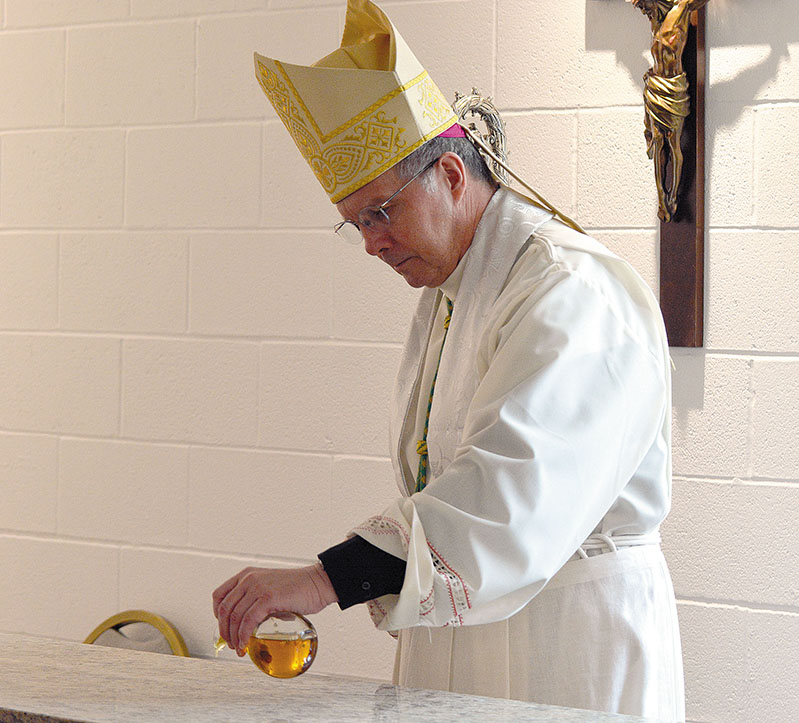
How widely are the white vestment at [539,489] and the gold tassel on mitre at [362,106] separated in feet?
0.59

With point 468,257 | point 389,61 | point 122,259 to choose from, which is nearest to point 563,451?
point 468,257

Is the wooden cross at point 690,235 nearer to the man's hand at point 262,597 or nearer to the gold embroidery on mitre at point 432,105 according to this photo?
the gold embroidery on mitre at point 432,105

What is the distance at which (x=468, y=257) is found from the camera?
1698 millimetres

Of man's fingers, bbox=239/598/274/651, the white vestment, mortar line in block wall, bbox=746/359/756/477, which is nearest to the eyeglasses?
the white vestment

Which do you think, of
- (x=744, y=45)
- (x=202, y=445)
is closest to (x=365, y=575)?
(x=744, y=45)

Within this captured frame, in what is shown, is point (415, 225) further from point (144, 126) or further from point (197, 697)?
point (144, 126)

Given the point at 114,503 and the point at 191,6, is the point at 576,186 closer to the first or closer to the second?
the point at 191,6

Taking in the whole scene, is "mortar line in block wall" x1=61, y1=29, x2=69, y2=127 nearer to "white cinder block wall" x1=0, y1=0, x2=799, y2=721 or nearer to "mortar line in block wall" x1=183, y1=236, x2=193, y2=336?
"white cinder block wall" x1=0, y1=0, x2=799, y2=721

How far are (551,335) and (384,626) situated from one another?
1.37ft

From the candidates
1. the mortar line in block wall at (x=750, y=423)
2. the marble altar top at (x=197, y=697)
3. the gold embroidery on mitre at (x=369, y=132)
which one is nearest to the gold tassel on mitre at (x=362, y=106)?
the gold embroidery on mitre at (x=369, y=132)

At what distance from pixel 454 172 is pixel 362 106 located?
17 centimetres

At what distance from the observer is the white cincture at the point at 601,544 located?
159 cm

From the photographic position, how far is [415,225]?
1674 mm

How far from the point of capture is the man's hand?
1235 millimetres
